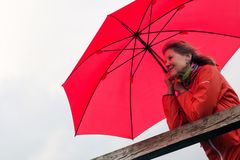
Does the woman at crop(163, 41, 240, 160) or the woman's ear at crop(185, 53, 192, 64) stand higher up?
the woman's ear at crop(185, 53, 192, 64)

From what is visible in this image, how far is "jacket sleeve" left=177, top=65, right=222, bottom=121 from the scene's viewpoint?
3.52 metres

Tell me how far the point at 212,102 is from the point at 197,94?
0.17 metres

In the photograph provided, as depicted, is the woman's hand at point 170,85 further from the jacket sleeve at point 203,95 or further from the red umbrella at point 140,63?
the red umbrella at point 140,63

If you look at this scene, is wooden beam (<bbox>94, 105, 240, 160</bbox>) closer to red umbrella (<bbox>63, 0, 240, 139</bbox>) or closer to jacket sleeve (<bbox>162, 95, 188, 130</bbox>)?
jacket sleeve (<bbox>162, 95, 188, 130</bbox>)

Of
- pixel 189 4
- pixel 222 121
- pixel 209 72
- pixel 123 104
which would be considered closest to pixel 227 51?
pixel 189 4

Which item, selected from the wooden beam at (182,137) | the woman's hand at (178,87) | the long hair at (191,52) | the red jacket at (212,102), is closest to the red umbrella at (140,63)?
the long hair at (191,52)

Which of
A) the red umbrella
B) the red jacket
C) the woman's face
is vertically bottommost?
the red jacket

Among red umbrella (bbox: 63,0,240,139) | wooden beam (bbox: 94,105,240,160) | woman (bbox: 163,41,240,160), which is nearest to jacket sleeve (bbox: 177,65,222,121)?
woman (bbox: 163,41,240,160)

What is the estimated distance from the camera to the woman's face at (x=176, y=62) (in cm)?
414

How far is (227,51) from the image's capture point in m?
5.66

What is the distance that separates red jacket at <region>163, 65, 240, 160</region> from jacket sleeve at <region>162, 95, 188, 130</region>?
7 centimetres

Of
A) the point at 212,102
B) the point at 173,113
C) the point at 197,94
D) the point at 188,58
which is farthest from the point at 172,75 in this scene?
the point at 212,102

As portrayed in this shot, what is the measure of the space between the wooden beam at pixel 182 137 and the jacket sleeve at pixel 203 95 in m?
0.44

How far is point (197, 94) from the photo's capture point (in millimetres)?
3645
